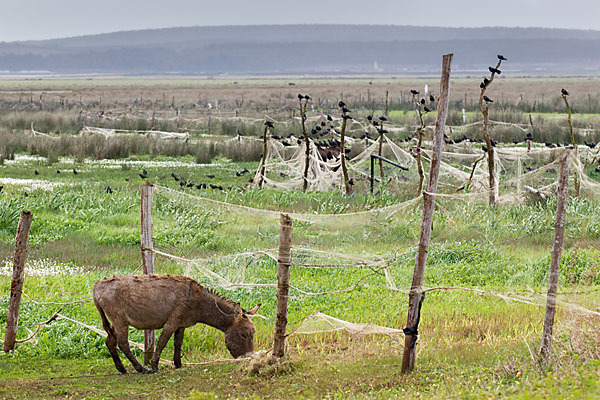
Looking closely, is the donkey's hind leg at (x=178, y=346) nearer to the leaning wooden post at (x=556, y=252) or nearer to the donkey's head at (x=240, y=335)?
the donkey's head at (x=240, y=335)

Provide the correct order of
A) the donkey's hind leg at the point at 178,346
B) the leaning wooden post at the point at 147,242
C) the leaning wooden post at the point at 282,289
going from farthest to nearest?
the leaning wooden post at the point at 147,242 < the donkey's hind leg at the point at 178,346 < the leaning wooden post at the point at 282,289

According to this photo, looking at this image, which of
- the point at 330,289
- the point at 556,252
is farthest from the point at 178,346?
the point at 556,252

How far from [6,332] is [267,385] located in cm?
311

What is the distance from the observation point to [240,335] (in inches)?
298

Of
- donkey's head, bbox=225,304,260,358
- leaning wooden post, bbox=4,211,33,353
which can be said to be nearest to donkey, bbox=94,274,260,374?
donkey's head, bbox=225,304,260,358

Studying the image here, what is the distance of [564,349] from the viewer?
7.29m

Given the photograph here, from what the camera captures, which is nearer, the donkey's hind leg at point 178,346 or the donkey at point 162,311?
the donkey at point 162,311

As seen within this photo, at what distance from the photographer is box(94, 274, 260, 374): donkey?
721 centimetres

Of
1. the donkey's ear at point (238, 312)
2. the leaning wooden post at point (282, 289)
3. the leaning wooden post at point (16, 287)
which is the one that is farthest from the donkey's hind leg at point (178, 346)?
the leaning wooden post at point (16, 287)

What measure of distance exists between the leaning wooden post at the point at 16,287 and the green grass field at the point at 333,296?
0.16 meters

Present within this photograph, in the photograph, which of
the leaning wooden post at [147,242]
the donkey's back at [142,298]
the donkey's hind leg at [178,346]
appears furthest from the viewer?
the leaning wooden post at [147,242]

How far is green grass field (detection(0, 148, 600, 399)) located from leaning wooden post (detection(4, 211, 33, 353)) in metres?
0.16

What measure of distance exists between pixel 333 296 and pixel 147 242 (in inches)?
120

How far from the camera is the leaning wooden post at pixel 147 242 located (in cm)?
795
